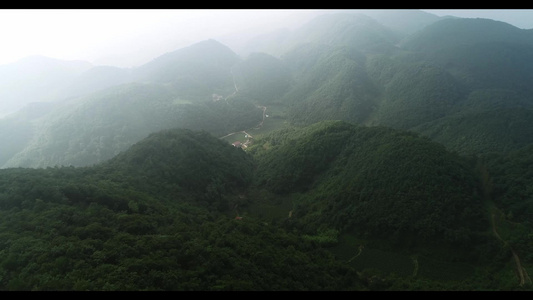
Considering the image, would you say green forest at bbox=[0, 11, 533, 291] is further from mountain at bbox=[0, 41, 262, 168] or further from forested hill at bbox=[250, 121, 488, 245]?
mountain at bbox=[0, 41, 262, 168]

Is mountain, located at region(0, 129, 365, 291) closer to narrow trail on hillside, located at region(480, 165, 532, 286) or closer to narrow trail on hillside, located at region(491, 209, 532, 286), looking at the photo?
narrow trail on hillside, located at region(491, 209, 532, 286)

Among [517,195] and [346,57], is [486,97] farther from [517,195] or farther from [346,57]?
[517,195]

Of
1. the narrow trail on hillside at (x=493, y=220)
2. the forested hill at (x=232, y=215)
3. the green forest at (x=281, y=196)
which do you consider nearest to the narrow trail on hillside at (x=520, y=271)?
the narrow trail on hillside at (x=493, y=220)

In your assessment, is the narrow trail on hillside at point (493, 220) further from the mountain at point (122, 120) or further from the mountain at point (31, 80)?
the mountain at point (31, 80)

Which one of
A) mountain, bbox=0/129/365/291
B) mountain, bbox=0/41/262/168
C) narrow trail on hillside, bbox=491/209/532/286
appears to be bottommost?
mountain, bbox=0/41/262/168

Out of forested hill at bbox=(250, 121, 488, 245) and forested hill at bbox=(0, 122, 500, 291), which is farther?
forested hill at bbox=(250, 121, 488, 245)

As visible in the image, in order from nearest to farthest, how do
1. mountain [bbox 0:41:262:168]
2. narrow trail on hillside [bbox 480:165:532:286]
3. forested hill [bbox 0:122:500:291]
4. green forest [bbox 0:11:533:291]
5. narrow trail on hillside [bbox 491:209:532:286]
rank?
forested hill [bbox 0:122:500:291]
green forest [bbox 0:11:533:291]
narrow trail on hillside [bbox 491:209:532:286]
narrow trail on hillside [bbox 480:165:532:286]
mountain [bbox 0:41:262:168]

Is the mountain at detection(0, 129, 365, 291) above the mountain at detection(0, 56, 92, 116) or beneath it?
above

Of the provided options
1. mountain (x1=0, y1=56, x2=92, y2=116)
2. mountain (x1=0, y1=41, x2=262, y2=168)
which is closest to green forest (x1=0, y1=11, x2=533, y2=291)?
mountain (x1=0, y1=41, x2=262, y2=168)

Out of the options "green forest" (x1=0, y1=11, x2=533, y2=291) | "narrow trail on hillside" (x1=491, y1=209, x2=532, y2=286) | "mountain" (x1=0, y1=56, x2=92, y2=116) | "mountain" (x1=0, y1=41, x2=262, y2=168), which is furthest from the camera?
"mountain" (x1=0, y1=56, x2=92, y2=116)

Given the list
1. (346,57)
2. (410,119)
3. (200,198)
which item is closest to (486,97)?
(410,119)
